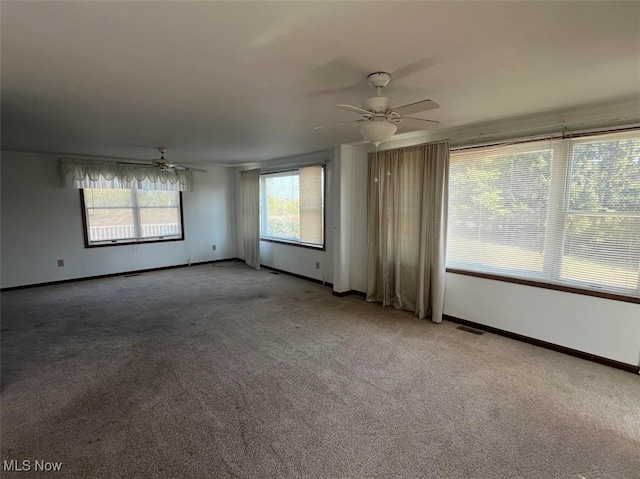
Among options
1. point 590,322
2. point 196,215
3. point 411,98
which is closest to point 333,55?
point 411,98

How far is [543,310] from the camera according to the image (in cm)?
324

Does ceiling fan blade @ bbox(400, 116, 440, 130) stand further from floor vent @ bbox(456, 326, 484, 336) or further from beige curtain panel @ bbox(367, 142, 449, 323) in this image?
floor vent @ bbox(456, 326, 484, 336)

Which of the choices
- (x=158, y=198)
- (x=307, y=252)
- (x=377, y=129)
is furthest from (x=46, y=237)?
(x=377, y=129)

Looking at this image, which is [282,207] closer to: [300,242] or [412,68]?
[300,242]

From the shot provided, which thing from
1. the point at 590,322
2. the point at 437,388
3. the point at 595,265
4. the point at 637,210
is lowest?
the point at 437,388

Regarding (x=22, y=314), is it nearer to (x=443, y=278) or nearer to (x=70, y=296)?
(x=70, y=296)

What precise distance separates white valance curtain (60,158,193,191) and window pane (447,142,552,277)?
5.35m

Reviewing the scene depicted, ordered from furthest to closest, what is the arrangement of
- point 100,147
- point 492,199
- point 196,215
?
point 196,215, point 100,147, point 492,199

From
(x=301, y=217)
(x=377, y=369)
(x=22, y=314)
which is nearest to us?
(x=377, y=369)

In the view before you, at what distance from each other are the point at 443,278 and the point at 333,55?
2.87 m

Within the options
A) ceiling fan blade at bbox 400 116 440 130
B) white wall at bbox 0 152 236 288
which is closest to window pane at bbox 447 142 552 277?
ceiling fan blade at bbox 400 116 440 130

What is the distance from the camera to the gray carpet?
1854 mm

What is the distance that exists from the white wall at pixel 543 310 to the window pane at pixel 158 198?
4042mm

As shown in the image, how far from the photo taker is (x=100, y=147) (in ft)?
15.9
